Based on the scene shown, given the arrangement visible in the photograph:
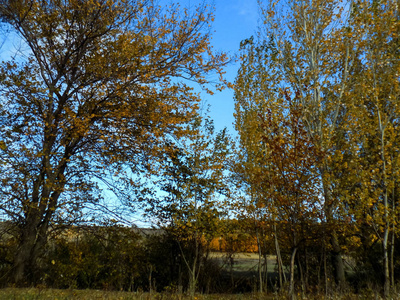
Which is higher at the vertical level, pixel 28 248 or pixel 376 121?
Answer: pixel 376 121

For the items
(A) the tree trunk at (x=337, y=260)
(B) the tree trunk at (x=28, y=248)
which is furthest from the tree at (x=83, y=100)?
(A) the tree trunk at (x=337, y=260)

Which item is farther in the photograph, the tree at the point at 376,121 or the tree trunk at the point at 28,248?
the tree trunk at the point at 28,248

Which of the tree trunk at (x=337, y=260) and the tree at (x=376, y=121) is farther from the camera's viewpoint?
the tree trunk at (x=337, y=260)

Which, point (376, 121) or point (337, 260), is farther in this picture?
point (337, 260)

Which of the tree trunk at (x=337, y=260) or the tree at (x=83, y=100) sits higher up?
the tree at (x=83, y=100)

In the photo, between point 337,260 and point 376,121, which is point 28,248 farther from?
point 376,121

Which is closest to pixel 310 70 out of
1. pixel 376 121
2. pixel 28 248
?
pixel 376 121

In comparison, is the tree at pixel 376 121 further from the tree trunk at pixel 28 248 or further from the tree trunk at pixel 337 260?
the tree trunk at pixel 28 248

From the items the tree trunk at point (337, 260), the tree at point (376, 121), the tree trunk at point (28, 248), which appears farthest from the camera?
the tree trunk at point (337, 260)

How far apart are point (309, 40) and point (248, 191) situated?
6332 millimetres

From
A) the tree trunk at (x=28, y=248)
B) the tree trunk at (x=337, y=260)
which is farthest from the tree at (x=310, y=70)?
the tree trunk at (x=28, y=248)

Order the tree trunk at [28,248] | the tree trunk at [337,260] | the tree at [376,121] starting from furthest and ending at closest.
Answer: the tree trunk at [337,260]
the tree trunk at [28,248]
the tree at [376,121]

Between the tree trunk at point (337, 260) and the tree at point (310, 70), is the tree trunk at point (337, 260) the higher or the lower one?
the lower one

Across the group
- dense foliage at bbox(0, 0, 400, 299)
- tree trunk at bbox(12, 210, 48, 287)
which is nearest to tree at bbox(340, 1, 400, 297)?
dense foliage at bbox(0, 0, 400, 299)
